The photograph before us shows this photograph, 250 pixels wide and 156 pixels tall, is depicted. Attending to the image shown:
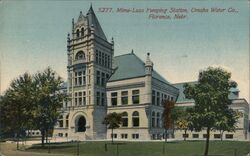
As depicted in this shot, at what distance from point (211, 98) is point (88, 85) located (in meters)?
11.0

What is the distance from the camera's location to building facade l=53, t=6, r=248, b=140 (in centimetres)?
2167

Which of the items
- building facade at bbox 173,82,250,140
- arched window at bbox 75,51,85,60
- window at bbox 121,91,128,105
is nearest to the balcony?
arched window at bbox 75,51,85,60

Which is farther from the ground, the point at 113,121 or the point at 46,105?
the point at 46,105

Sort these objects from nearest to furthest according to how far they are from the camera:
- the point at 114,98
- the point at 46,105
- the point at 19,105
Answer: the point at 46,105
the point at 19,105
the point at 114,98

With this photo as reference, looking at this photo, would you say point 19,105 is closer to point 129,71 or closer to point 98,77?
point 98,77

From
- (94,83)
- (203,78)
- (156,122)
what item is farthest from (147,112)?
(203,78)

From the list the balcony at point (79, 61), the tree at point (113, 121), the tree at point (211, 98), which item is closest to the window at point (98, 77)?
the balcony at point (79, 61)

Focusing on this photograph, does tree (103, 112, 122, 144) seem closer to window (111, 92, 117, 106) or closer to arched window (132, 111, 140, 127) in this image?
window (111, 92, 117, 106)

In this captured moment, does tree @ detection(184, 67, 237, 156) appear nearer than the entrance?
Yes

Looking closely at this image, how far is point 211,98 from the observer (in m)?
13.3

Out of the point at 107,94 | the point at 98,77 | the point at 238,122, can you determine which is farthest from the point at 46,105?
the point at 238,122

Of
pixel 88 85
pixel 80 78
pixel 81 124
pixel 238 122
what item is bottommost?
pixel 81 124

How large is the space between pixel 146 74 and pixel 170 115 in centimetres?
366

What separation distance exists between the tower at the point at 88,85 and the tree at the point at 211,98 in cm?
873
